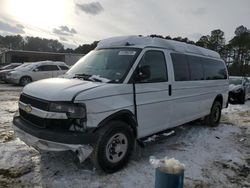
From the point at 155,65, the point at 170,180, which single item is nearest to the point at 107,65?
the point at 155,65

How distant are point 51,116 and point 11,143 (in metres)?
2.24

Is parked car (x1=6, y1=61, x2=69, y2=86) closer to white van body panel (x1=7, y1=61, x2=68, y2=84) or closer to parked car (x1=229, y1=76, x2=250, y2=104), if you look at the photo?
white van body panel (x1=7, y1=61, x2=68, y2=84)

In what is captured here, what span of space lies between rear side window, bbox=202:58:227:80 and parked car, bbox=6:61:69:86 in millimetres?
12856

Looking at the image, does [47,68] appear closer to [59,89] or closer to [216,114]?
[216,114]

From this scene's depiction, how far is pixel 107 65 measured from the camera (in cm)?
488

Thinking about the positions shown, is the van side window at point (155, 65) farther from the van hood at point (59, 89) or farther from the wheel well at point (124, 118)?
the van hood at point (59, 89)

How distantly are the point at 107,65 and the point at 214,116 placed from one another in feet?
15.3

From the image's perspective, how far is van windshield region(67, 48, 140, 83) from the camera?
4.54 meters

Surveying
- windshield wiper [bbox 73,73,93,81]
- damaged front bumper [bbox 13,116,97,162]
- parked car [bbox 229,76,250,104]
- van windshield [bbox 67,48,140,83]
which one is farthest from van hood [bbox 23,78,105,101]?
parked car [bbox 229,76,250,104]

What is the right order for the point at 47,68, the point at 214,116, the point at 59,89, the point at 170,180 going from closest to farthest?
1. the point at 170,180
2. the point at 59,89
3. the point at 214,116
4. the point at 47,68

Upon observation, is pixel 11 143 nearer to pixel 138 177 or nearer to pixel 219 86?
pixel 138 177

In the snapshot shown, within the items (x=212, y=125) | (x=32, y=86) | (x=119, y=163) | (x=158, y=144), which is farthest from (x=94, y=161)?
(x=212, y=125)

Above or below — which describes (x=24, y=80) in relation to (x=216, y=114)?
above

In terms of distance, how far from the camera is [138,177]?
425 cm
